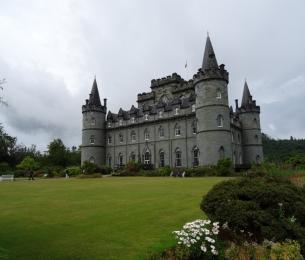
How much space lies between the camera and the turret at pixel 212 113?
42969mm

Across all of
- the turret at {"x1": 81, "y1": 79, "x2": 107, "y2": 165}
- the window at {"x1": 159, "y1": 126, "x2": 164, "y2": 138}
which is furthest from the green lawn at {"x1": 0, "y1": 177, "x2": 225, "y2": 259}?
the turret at {"x1": 81, "y1": 79, "x2": 107, "y2": 165}

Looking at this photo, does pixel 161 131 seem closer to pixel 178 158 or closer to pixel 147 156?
pixel 147 156

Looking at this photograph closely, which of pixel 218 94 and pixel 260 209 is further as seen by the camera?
pixel 218 94

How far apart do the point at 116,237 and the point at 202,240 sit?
2618 mm

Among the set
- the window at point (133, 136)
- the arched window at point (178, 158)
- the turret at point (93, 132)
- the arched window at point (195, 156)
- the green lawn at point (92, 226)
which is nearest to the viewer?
the green lawn at point (92, 226)

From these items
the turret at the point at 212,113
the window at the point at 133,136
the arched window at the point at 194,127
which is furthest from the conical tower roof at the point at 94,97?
the turret at the point at 212,113

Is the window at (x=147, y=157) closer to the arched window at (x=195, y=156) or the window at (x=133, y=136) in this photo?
the window at (x=133, y=136)

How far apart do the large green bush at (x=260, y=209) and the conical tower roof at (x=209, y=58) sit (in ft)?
122

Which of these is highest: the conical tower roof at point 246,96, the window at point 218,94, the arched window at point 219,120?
the conical tower roof at point 246,96

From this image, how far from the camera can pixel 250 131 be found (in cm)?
5428

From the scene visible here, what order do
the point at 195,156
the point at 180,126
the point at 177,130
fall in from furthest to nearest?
the point at 177,130 < the point at 180,126 < the point at 195,156

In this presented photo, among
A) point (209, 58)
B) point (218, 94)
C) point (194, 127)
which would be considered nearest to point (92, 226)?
point (218, 94)

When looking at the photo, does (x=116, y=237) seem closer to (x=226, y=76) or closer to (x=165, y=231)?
(x=165, y=231)

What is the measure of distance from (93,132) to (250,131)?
28845 millimetres
